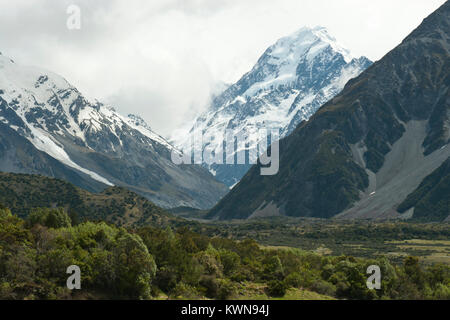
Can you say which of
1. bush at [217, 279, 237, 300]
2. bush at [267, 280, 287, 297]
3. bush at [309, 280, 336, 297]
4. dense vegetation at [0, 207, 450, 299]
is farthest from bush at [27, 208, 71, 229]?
bush at [309, 280, 336, 297]

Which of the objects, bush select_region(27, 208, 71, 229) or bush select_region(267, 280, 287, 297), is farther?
bush select_region(27, 208, 71, 229)

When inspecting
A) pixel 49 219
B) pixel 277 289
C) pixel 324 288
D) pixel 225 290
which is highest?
pixel 49 219

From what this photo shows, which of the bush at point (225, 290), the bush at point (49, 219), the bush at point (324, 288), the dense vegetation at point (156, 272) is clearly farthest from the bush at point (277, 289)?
the bush at point (49, 219)

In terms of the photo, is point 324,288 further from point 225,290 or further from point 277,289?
point 225,290

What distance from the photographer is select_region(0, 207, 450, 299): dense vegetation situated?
9981 centimetres

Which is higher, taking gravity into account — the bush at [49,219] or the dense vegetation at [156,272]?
the bush at [49,219]

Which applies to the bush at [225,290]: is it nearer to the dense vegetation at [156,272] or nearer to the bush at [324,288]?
the dense vegetation at [156,272]

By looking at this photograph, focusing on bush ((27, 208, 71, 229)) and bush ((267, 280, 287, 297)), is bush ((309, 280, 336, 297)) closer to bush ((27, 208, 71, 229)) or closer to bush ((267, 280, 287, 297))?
bush ((267, 280, 287, 297))

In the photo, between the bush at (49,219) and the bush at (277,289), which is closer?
the bush at (277,289)

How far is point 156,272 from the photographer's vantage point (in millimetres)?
111562

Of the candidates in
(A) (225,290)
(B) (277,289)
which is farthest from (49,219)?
(B) (277,289)

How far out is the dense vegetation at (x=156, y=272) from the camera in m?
99.8
